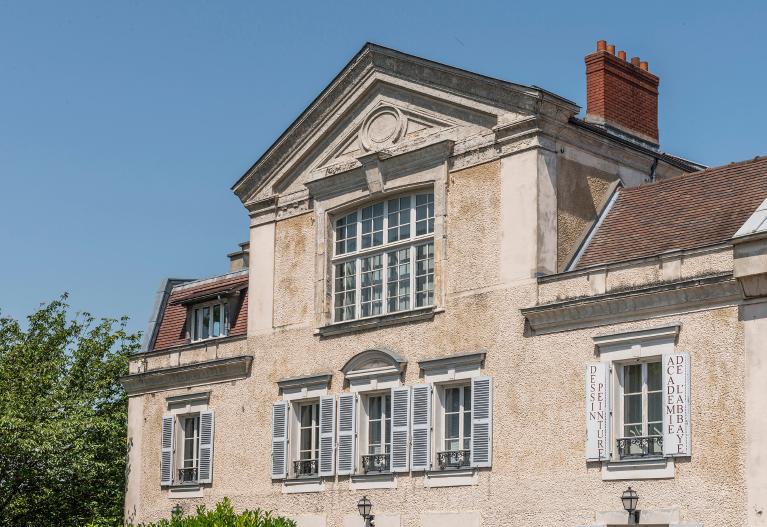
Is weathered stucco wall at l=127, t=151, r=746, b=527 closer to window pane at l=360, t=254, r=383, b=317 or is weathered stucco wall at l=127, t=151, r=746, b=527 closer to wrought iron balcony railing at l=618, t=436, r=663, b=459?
wrought iron balcony railing at l=618, t=436, r=663, b=459

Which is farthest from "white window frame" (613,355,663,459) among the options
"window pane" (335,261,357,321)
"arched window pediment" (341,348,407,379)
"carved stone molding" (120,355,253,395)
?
"carved stone molding" (120,355,253,395)

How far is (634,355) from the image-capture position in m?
21.5

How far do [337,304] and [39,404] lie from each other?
11.5 meters

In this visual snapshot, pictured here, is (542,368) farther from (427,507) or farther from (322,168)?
(322,168)

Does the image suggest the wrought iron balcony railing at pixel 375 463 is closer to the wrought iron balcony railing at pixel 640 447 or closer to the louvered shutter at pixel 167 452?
the wrought iron balcony railing at pixel 640 447

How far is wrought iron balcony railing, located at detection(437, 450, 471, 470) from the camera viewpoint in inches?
957

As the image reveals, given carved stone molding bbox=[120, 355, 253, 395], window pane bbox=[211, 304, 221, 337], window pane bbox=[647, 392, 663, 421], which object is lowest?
window pane bbox=[647, 392, 663, 421]

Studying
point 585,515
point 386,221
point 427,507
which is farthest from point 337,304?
point 585,515

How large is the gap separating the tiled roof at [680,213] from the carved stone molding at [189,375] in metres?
9.14

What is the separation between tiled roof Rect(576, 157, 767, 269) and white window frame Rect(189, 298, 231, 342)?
10445 mm

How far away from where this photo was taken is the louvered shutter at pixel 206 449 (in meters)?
30.0

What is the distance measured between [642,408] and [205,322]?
13790 millimetres

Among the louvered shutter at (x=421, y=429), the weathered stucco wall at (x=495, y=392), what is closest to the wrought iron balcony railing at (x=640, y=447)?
the weathered stucco wall at (x=495, y=392)

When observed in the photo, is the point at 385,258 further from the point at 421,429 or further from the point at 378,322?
the point at 421,429
